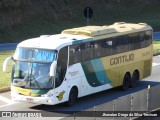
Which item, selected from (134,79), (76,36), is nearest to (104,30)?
(76,36)

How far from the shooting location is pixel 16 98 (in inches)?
796

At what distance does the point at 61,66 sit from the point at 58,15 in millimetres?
33919

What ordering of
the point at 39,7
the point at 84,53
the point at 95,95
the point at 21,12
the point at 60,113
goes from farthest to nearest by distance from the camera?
the point at 39,7 < the point at 21,12 < the point at 95,95 < the point at 84,53 < the point at 60,113

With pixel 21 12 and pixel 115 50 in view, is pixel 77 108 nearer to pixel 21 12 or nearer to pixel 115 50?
pixel 115 50

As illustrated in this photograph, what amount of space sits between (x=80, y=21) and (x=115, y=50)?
100 ft

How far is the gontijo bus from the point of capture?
19781 millimetres

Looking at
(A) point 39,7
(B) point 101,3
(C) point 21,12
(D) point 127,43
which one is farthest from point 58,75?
(B) point 101,3

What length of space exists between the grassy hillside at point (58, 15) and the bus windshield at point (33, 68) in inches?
936

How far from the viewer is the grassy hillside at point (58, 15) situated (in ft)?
153

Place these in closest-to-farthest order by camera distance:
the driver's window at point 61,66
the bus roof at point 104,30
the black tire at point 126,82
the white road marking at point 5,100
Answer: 1. the driver's window at point 61,66
2. the white road marking at point 5,100
3. the bus roof at point 104,30
4. the black tire at point 126,82

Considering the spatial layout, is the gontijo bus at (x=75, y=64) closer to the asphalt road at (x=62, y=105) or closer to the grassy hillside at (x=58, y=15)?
the asphalt road at (x=62, y=105)

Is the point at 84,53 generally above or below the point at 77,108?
above

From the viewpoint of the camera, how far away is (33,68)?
1992 cm

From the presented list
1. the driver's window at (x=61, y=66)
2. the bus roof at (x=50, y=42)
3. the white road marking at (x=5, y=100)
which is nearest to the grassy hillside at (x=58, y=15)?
the white road marking at (x=5, y=100)
